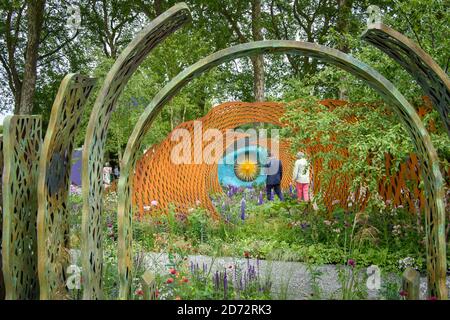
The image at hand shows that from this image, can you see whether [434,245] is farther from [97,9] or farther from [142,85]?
[97,9]

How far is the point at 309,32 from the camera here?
22.7 m

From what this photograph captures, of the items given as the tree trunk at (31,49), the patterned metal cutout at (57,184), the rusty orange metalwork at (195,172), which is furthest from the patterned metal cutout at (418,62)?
the tree trunk at (31,49)

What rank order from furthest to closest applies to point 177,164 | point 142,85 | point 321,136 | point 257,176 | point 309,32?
point 309,32
point 257,176
point 142,85
point 177,164
point 321,136

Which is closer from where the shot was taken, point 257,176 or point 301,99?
point 301,99

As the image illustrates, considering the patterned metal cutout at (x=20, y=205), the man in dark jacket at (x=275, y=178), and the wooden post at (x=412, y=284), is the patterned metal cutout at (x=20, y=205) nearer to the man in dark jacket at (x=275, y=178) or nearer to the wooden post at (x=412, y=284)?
the wooden post at (x=412, y=284)

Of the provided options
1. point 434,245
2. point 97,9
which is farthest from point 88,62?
point 434,245

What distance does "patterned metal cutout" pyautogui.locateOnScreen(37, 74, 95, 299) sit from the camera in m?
3.52

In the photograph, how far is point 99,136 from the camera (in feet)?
12.6

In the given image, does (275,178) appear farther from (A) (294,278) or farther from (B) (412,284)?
(B) (412,284)

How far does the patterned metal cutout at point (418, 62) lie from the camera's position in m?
3.51

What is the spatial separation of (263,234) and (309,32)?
1648 centimetres

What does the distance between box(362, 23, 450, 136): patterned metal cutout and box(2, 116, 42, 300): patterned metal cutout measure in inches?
106

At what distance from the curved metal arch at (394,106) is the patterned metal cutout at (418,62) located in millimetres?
252
